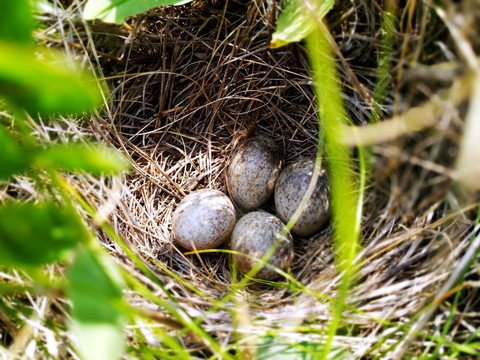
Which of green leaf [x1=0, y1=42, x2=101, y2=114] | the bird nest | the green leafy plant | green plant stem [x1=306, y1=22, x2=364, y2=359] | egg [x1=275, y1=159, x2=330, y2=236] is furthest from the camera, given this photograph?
egg [x1=275, y1=159, x2=330, y2=236]

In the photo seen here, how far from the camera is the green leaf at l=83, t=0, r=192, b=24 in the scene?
129 centimetres

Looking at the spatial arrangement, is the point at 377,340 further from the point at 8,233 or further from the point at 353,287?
the point at 8,233

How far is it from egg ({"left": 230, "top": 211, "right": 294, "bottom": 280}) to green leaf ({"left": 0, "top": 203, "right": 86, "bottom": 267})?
0.81m

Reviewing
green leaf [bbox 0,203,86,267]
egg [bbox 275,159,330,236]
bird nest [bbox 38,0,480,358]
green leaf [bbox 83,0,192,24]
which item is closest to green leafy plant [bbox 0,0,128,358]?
green leaf [bbox 0,203,86,267]

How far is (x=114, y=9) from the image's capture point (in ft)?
4.25

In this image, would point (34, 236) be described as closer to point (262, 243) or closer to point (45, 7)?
point (262, 243)

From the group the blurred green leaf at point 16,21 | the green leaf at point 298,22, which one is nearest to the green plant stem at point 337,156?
the green leaf at point 298,22

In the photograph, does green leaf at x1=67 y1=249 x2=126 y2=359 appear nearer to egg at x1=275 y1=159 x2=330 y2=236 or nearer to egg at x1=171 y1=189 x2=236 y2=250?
egg at x1=171 y1=189 x2=236 y2=250

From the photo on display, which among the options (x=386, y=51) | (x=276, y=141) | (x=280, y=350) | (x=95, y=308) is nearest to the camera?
(x=95, y=308)

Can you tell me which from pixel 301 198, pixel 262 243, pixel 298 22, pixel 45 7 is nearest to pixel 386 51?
pixel 298 22

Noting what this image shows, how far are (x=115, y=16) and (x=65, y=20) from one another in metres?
0.24

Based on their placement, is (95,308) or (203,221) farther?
(203,221)

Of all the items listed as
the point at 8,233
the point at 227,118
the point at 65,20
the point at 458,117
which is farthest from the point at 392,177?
the point at 65,20

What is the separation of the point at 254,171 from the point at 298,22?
565mm
